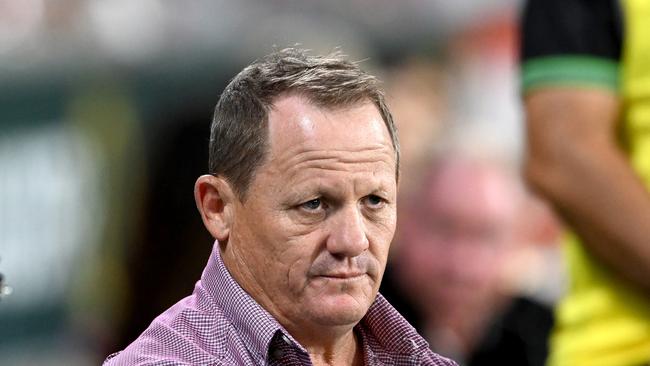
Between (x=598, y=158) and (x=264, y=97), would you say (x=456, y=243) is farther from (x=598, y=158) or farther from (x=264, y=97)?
(x=264, y=97)

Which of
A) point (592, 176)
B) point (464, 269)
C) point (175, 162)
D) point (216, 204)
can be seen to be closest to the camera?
point (216, 204)

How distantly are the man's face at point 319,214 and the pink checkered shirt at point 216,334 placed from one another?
0.20ft

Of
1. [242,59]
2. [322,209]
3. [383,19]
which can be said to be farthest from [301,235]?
[383,19]

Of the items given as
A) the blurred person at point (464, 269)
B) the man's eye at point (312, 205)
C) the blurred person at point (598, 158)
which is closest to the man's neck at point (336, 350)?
the man's eye at point (312, 205)

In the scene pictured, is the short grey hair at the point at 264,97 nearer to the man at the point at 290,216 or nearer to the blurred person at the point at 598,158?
the man at the point at 290,216

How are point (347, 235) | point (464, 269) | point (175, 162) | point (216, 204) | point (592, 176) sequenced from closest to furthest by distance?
point (347, 235)
point (216, 204)
point (592, 176)
point (175, 162)
point (464, 269)

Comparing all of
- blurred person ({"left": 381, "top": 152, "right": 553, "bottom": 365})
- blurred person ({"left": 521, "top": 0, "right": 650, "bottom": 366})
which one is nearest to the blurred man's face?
blurred person ({"left": 381, "top": 152, "right": 553, "bottom": 365})

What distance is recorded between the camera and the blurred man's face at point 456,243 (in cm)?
608

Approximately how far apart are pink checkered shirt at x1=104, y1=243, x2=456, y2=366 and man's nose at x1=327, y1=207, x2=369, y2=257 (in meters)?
0.19

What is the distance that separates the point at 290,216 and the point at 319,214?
0.18 feet

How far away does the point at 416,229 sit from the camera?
6.23 m

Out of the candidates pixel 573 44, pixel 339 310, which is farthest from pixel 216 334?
pixel 573 44

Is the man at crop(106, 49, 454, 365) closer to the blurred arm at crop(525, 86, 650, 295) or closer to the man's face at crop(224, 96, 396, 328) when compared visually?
the man's face at crop(224, 96, 396, 328)

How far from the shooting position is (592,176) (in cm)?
378
